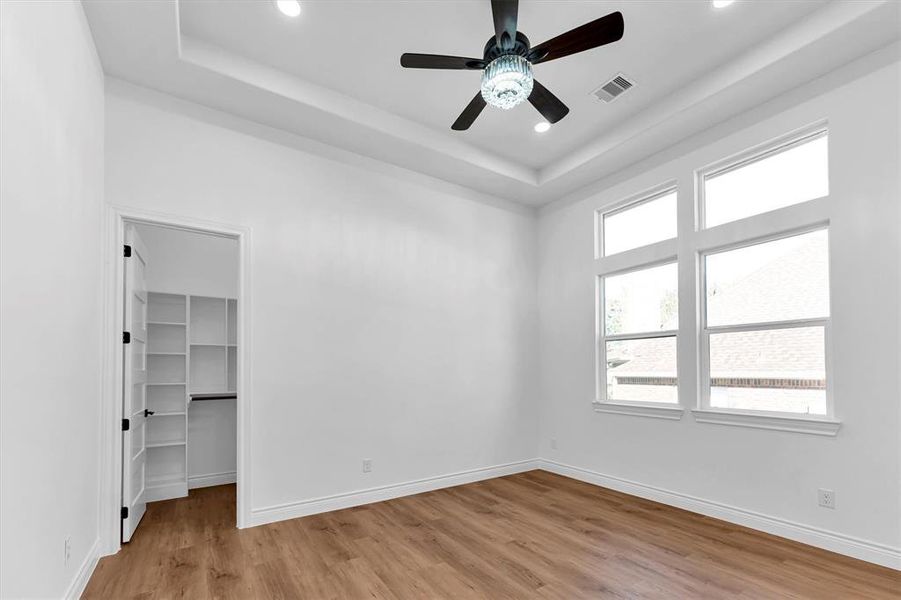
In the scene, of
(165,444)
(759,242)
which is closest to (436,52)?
(759,242)

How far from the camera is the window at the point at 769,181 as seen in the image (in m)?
3.50

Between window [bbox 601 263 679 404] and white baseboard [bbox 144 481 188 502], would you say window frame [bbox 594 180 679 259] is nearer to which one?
window [bbox 601 263 679 404]

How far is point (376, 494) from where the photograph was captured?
4391 mm

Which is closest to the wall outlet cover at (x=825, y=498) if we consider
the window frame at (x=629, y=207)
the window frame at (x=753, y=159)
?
the window frame at (x=753, y=159)

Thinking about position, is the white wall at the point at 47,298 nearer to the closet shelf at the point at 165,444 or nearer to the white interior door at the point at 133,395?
the white interior door at the point at 133,395

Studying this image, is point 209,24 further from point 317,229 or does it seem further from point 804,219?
point 804,219

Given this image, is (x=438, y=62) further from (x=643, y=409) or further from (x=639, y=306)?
(x=643, y=409)

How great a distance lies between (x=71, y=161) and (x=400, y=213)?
→ 9.20 feet

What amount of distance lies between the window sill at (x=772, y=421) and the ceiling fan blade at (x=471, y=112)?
10.2 feet

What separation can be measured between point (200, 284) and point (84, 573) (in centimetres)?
294

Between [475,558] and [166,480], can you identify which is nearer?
[475,558]

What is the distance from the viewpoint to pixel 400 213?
4863mm

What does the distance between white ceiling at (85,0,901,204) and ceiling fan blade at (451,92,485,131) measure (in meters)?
0.52

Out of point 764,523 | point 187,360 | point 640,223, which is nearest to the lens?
point 764,523
